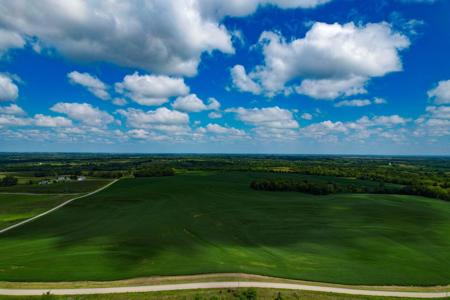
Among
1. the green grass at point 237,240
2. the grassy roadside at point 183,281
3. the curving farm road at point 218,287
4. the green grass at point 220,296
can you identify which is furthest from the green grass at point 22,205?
the green grass at point 220,296

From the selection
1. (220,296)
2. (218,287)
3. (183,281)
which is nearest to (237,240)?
(183,281)

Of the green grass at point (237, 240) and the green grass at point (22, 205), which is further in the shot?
the green grass at point (22, 205)

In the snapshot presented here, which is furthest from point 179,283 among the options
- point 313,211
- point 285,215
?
point 313,211

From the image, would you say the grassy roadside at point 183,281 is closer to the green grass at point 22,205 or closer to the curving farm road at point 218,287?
the curving farm road at point 218,287

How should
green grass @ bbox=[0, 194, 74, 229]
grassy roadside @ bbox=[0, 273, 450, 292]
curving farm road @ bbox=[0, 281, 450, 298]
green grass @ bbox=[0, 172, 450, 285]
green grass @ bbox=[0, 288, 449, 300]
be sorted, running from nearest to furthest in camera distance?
green grass @ bbox=[0, 288, 449, 300] → curving farm road @ bbox=[0, 281, 450, 298] → grassy roadside @ bbox=[0, 273, 450, 292] → green grass @ bbox=[0, 172, 450, 285] → green grass @ bbox=[0, 194, 74, 229]

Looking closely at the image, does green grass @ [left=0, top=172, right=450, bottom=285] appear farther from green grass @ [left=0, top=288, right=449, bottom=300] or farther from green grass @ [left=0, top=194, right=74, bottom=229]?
green grass @ [left=0, top=194, right=74, bottom=229]

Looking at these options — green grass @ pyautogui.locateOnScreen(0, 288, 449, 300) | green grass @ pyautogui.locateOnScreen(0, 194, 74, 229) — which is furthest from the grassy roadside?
green grass @ pyautogui.locateOnScreen(0, 194, 74, 229)
